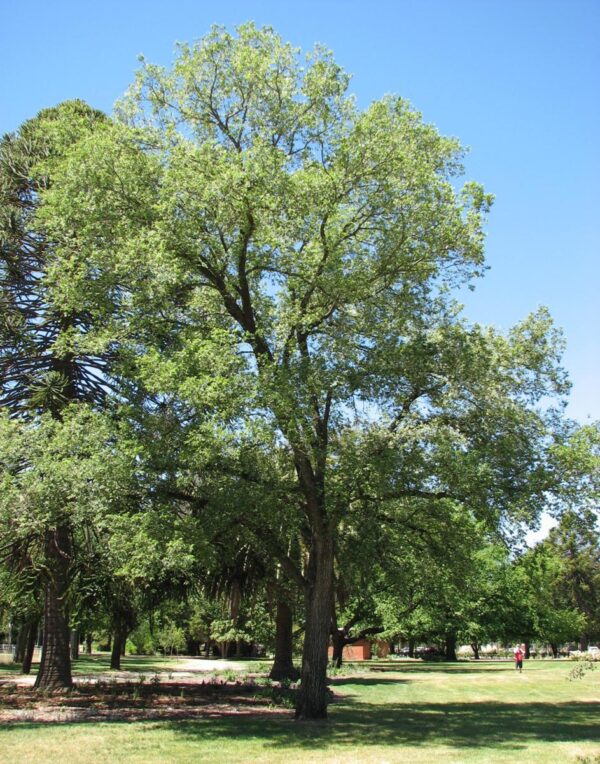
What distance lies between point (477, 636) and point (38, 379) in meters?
45.3

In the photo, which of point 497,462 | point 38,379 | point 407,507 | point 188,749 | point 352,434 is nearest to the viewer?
point 188,749

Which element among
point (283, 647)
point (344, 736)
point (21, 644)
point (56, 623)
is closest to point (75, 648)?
point (21, 644)

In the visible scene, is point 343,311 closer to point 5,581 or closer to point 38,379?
point 38,379

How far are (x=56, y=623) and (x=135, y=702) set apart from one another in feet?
11.5

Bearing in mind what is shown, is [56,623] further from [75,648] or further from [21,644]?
[75,648]

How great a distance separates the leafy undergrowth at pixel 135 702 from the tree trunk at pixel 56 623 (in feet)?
1.53

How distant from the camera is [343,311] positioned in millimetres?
17266

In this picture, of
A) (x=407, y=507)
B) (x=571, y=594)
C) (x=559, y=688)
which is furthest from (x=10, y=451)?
(x=571, y=594)

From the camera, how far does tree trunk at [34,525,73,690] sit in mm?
21281

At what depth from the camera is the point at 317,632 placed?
16578mm

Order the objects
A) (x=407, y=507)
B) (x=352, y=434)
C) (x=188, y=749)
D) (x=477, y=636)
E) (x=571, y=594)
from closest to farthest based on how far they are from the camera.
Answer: (x=188, y=749)
(x=352, y=434)
(x=407, y=507)
(x=477, y=636)
(x=571, y=594)

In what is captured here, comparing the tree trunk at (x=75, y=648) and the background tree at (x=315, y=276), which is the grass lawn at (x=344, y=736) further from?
the tree trunk at (x=75, y=648)

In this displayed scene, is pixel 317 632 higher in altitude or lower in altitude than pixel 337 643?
higher

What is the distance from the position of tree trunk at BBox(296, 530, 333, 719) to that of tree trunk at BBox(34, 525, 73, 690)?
8230mm
